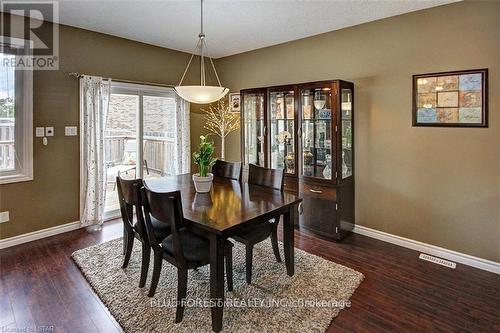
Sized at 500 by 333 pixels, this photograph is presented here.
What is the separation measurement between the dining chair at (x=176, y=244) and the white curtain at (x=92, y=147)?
1939 millimetres

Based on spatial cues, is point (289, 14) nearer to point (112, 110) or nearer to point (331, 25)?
point (331, 25)

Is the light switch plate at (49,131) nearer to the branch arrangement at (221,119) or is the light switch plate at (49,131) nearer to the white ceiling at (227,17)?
the white ceiling at (227,17)

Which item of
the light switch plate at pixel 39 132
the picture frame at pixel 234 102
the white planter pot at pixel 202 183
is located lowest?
the white planter pot at pixel 202 183

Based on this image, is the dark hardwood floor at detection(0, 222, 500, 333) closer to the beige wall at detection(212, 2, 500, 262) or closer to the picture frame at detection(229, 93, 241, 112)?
the beige wall at detection(212, 2, 500, 262)

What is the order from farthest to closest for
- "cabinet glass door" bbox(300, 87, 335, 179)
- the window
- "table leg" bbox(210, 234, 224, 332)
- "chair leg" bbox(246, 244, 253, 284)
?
"cabinet glass door" bbox(300, 87, 335, 179) < the window < "chair leg" bbox(246, 244, 253, 284) < "table leg" bbox(210, 234, 224, 332)

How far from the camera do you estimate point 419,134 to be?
3150 millimetres

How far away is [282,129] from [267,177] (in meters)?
1.30

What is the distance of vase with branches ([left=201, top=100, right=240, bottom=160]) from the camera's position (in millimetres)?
5090

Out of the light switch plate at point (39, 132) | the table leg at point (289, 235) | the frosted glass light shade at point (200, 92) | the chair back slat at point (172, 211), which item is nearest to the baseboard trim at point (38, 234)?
the light switch plate at point (39, 132)

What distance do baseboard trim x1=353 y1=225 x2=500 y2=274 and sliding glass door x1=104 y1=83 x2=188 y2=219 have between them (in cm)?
309

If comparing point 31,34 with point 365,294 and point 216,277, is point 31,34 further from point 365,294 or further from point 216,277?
point 365,294

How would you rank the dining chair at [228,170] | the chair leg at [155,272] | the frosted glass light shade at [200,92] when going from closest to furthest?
the chair leg at [155,272], the frosted glass light shade at [200,92], the dining chair at [228,170]

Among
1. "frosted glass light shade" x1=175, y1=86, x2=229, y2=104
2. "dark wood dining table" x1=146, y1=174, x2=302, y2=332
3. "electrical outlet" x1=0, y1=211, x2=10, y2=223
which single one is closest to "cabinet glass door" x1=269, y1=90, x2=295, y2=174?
"dark wood dining table" x1=146, y1=174, x2=302, y2=332

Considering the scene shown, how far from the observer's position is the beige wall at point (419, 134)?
2760 mm
